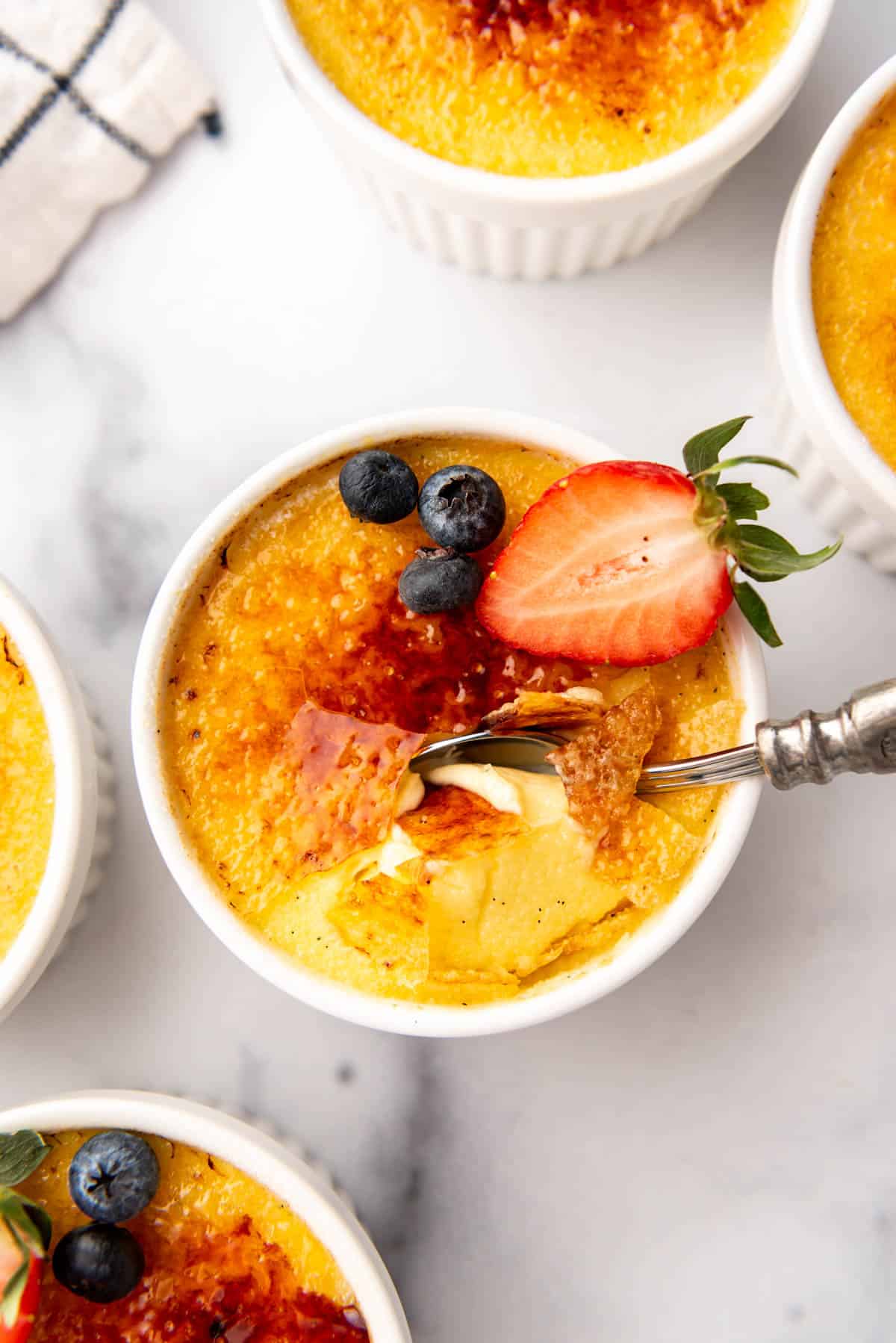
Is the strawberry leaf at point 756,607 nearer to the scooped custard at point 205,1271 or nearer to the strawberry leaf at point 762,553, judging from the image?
the strawberry leaf at point 762,553

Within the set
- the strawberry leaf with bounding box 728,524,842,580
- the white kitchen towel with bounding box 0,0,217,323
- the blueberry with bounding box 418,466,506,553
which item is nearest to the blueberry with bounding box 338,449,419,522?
the blueberry with bounding box 418,466,506,553

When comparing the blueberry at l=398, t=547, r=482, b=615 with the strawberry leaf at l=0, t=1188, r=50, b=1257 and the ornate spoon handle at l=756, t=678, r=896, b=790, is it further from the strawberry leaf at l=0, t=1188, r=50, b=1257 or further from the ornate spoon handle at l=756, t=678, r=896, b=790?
the strawberry leaf at l=0, t=1188, r=50, b=1257

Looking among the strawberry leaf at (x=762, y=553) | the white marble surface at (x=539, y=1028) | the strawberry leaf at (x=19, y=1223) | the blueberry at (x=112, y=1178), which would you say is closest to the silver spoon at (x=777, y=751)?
the strawberry leaf at (x=762, y=553)

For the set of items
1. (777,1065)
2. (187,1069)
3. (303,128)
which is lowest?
(777,1065)

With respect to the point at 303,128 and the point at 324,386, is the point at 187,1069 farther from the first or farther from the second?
the point at 303,128

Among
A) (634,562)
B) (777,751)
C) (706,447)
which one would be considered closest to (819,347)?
(706,447)

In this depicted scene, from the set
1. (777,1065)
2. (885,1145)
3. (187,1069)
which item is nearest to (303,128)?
(187,1069)
